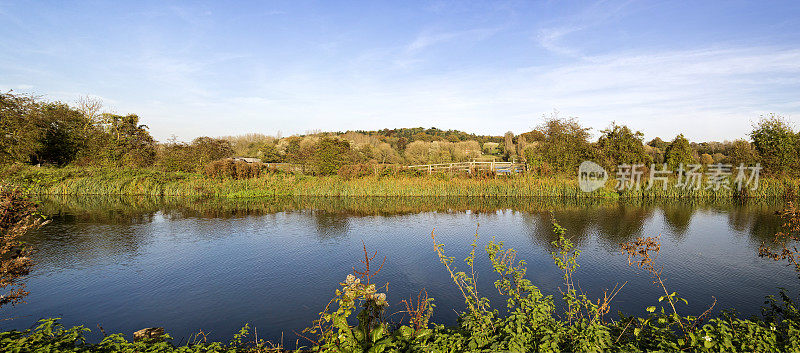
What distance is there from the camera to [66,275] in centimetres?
764

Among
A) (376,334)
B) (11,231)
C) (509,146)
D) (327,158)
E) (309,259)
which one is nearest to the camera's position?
(376,334)

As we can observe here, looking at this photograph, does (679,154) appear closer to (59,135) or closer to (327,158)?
(327,158)

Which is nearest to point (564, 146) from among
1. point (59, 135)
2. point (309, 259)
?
point (309, 259)

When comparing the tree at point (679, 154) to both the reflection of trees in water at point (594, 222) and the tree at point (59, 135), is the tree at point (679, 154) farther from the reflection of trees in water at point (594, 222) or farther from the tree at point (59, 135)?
the tree at point (59, 135)

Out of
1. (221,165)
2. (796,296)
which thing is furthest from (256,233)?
(221,165)

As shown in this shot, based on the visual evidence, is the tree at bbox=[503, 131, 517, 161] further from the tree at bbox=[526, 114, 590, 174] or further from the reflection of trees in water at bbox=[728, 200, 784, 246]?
the reflection of trees in water at bbox=[728, 200, 784, 246]

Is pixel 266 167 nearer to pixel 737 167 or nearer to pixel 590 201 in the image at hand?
pixel 590 201

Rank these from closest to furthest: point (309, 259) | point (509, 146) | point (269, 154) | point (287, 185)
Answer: point (309, 259), point (287, 185), point (269, 154), point (509, 146)

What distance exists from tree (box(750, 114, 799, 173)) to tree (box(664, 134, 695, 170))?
143 inches

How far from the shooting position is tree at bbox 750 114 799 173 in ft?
64.0

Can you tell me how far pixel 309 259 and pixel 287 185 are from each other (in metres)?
15.5

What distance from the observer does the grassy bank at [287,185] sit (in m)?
20.8

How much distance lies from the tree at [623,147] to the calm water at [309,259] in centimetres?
485

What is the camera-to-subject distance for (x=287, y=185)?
23.6 m
